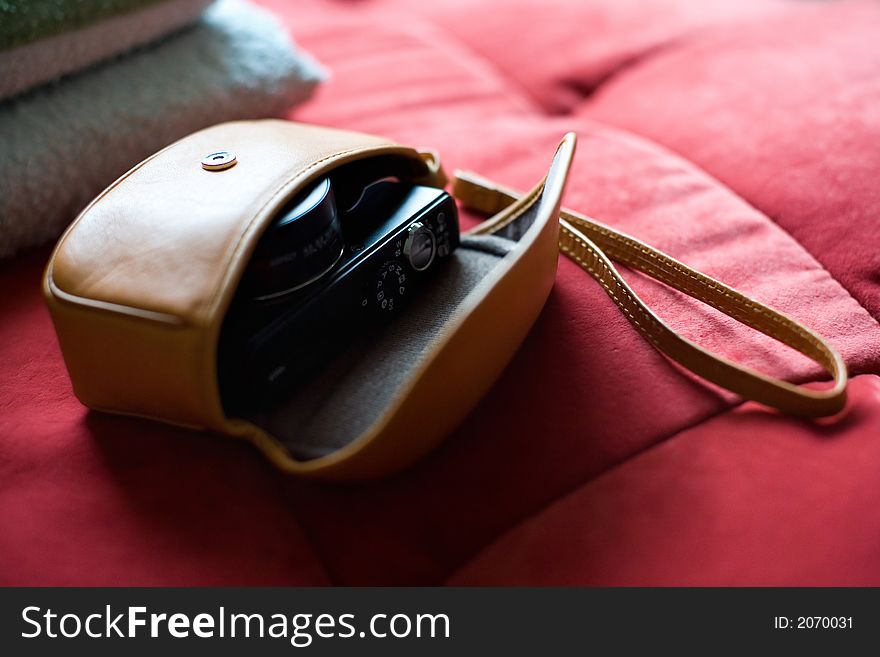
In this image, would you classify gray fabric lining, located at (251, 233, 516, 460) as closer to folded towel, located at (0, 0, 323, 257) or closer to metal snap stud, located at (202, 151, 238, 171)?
metal snap stud, located at (202, 151, 238, 171)

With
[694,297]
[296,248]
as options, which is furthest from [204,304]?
[694,297]

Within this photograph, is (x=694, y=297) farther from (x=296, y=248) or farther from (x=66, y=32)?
(x=66, y=32)

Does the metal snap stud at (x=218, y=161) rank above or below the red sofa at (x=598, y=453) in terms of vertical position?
above

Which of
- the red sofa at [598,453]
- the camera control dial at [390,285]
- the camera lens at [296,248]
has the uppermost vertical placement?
the camera lens at [296,248]

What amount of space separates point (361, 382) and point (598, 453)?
0.48 ft

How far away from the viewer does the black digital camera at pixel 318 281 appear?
455 millimetres

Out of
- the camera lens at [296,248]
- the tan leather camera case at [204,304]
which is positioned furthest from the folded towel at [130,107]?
the camera lens at [296,248]

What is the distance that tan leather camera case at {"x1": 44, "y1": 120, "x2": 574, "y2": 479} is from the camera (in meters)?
0.43

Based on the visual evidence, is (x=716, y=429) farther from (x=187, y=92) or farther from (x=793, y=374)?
(x=187, y=92)

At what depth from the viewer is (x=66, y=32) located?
2.15 ft

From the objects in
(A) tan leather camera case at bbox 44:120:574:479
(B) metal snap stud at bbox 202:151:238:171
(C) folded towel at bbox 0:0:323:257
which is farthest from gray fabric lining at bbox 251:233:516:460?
(C) folded towel at bbox 0:0:323:257

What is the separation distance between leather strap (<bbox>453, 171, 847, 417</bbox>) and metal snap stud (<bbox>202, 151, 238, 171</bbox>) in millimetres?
194

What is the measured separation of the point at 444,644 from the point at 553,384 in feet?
0.57

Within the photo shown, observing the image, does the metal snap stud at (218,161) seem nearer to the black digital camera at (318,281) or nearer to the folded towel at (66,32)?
the black digital camera at (318,281)
